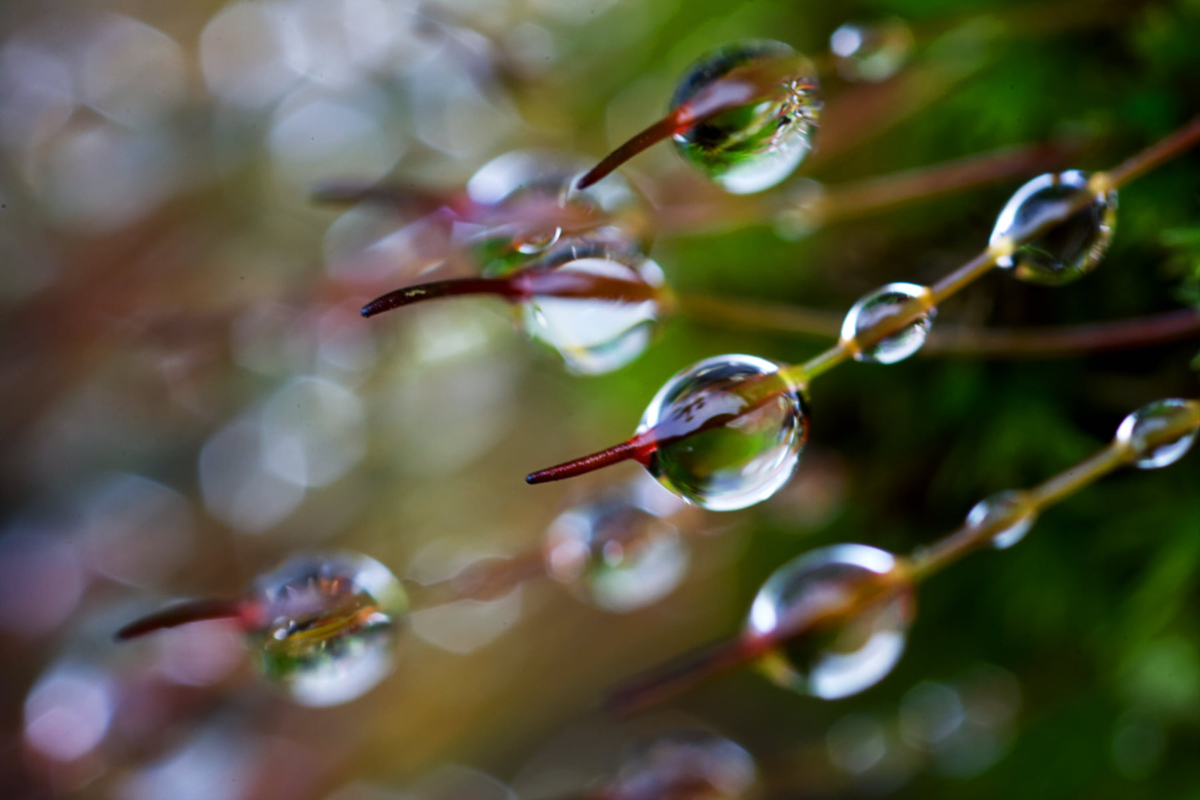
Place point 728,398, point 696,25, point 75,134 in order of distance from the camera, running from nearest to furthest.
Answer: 1. point 728,398
2. point 696,25
3. point 75,134

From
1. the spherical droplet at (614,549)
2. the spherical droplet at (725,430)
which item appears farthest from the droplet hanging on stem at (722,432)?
the spherical droplet at (614,549)

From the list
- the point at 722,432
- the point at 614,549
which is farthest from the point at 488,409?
the point at 722,432

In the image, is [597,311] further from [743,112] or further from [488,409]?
[488,409]

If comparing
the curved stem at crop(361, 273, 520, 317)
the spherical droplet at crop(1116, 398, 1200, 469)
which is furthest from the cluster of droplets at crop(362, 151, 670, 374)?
the spherical droplet at crop(1116, 398, 1200, 469)

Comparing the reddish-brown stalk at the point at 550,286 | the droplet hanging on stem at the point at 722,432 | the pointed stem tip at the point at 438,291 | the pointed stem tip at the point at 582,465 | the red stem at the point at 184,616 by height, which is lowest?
the red stem at the point at 184,616

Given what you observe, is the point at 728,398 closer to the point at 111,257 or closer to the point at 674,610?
the point at 674,610

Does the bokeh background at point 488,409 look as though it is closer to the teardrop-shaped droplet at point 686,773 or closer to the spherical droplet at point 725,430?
the teardrop-shaped droplet at point 686,773

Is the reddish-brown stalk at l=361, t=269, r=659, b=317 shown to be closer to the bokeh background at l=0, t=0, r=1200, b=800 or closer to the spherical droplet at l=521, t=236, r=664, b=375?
the spherical droplet at l=521, t=236, r=664, b=375

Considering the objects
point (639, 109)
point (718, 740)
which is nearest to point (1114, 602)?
point (718, 740)
